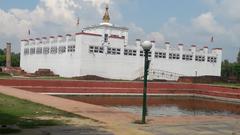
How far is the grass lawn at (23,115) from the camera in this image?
1106cm

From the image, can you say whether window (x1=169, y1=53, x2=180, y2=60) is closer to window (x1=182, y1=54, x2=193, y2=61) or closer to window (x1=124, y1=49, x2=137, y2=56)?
window (x1=182, y1=54, x2=193, y2=61)

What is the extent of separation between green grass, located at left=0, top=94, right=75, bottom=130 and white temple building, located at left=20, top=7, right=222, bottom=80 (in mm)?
29176

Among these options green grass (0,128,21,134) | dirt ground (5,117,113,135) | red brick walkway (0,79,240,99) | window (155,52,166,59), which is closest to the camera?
green grass (0,128,21,134)

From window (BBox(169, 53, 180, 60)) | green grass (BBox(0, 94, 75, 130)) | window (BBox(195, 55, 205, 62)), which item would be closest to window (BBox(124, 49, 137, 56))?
window (BBox(169, 53, 180, 60))

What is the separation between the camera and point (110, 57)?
47.7 metres

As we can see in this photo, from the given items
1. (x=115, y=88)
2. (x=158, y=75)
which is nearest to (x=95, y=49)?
(x=158, y=75)

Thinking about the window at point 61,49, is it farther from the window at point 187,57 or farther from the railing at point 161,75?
the window at point 187,57

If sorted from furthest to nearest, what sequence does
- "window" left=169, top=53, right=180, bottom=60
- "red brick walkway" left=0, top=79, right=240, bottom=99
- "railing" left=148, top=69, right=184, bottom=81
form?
"window" left=169, top=53, right=180, bottom=60
"railing" left=148, top=69, right=184, bottom=81
"red brick walkway" left=0, top=79, right=240, bottom=99

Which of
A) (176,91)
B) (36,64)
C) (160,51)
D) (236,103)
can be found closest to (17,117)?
(236,103)

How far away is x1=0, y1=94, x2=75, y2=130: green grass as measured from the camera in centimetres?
1135

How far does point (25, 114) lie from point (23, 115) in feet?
0.74

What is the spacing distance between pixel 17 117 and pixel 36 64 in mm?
44976

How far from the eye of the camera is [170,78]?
51.9 meters

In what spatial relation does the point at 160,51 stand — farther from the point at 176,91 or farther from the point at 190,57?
the point at 176,91
